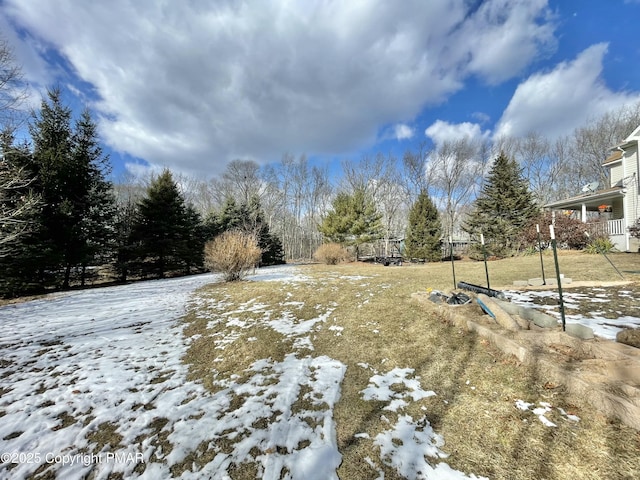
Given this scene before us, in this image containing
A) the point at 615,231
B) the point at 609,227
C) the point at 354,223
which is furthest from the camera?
the point at 354,223

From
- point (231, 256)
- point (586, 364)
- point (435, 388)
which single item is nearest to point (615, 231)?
point (586, 364)

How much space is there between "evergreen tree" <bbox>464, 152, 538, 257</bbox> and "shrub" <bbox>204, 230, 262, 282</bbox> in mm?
15364

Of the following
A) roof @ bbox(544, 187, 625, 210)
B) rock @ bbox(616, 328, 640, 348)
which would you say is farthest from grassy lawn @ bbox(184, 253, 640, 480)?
roof @ bbox(544, 187, 625, 210)

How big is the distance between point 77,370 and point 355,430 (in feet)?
12.1

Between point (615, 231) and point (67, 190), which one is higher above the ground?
point (67, 190)

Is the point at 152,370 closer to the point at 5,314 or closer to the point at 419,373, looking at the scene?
the point at 419,373

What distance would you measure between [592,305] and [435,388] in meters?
4.14

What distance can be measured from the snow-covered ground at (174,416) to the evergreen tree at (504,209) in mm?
18197

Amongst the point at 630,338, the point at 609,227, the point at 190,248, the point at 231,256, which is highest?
the point at 190,248

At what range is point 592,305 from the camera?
4.62 m

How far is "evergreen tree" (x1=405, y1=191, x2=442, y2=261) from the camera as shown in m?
19.6

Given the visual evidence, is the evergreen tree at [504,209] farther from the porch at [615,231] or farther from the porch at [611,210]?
the porch at [615,231]

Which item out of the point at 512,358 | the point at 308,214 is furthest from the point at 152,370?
the point at 308,214

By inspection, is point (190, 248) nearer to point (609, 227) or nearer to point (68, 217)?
point (68, 217)
